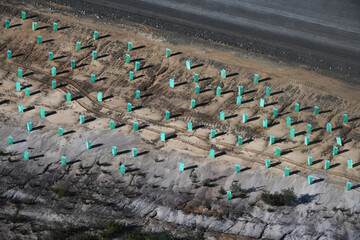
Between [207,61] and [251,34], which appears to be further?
[251,34]

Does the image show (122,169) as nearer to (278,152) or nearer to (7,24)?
(278,152)

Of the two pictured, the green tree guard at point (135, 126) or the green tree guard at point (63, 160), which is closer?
the green tree guard at point (63, 160)

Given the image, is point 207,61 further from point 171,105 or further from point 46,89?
point 46,89

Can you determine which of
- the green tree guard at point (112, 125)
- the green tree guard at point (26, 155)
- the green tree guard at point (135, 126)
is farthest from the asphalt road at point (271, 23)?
the green tree guard at point (26, 155)

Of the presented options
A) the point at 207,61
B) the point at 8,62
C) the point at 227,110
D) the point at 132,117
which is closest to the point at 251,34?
the point at 207,61

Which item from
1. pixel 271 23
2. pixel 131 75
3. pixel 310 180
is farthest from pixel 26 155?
pixel 271 23

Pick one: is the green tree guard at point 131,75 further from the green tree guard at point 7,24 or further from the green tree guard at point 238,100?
the green tree guard at point 7,24
